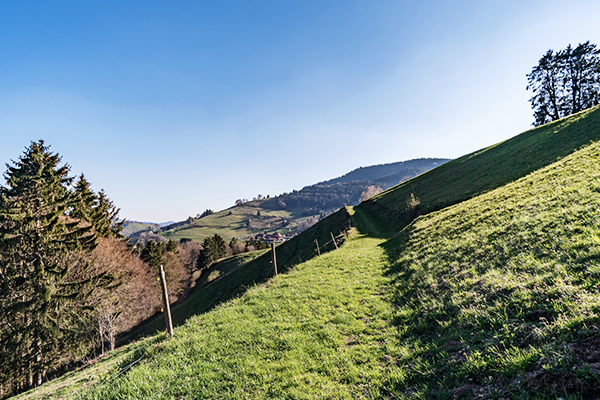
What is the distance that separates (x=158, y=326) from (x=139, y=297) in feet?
28.6

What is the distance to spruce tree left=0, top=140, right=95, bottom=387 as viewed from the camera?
2392 centimetres

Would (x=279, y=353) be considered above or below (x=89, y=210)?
below

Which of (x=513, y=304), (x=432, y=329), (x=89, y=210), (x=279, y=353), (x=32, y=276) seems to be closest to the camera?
(x=513, y=304)

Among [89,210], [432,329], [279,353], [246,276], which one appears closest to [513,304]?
[432,329]

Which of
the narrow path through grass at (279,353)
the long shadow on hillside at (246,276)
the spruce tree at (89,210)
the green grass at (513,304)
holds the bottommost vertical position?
the long shadow on hillside at (246,276)

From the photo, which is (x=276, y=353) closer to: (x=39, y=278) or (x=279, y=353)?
(x=279, y=353)

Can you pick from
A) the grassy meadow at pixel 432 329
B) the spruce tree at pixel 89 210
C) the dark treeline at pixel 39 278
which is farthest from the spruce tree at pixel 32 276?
the grassy meadow at pixel 432 329

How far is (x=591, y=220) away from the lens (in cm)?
932

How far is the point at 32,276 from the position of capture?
24.5m

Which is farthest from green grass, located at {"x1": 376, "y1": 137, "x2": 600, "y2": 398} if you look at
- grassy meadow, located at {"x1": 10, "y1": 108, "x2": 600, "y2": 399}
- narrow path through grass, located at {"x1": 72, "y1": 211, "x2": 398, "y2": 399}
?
narrow path through grass, located at {"x1": 72, "y1": 211, "x2": 398, "y2": 399}

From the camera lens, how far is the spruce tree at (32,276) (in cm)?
2392

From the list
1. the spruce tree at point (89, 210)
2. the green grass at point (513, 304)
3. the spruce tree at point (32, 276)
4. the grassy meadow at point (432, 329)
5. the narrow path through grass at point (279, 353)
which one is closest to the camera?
the green grass at point (513, 304)

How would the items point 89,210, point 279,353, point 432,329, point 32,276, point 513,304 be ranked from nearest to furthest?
point 513,304
point 432,329
point 279,353
point 32,276
point 89,210

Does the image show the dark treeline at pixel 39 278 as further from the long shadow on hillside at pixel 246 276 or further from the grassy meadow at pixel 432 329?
the grassy meadow at pixel 432 329
